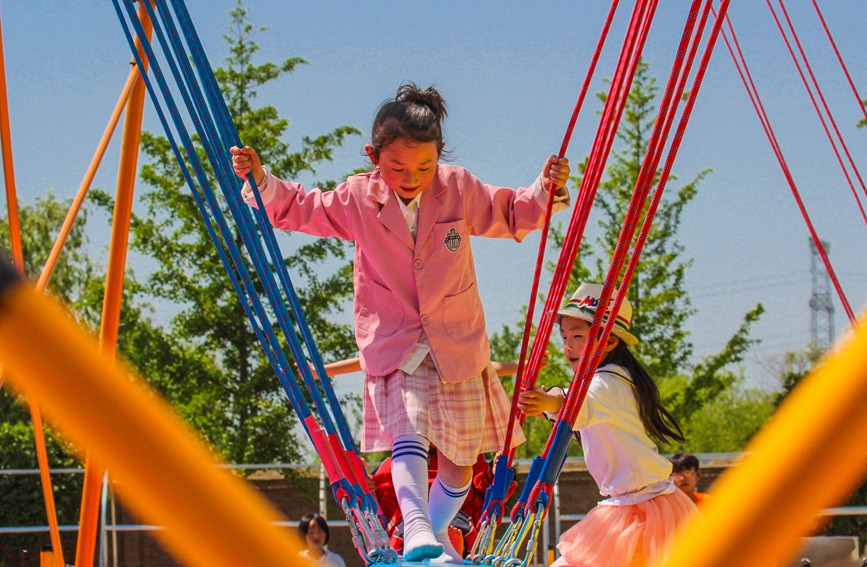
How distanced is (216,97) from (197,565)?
2189 millimetres

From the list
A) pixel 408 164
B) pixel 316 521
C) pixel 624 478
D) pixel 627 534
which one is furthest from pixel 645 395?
pixel 316 521

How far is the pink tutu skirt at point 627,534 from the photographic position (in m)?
2.84

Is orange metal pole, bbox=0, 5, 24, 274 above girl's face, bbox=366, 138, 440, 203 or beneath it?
above

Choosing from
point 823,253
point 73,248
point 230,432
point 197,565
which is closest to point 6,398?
point 73,248

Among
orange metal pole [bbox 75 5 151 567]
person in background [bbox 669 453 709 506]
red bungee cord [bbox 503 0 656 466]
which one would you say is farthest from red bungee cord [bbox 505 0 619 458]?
person in background [bbox 669 453 709 506]

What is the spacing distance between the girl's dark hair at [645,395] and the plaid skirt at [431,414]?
1.59ft

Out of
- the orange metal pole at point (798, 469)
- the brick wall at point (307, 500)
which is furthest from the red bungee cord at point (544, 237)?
the brick wall at point (307, 500)

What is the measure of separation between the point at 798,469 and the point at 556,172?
2311mm

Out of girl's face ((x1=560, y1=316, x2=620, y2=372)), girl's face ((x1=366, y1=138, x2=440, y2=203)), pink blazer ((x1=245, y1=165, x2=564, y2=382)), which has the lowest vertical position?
girl's face ((x1=560, y1=316, x2=620, y2=372))

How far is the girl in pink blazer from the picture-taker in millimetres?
2639

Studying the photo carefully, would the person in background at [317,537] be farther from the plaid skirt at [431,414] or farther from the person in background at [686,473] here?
the plaid skirt at [431,414]

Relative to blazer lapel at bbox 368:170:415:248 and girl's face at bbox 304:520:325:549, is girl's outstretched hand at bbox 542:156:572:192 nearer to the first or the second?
blazer lapel at bbox 368:170:415:248

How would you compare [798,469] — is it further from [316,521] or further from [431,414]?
[316,521]

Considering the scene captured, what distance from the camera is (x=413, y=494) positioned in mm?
2426
